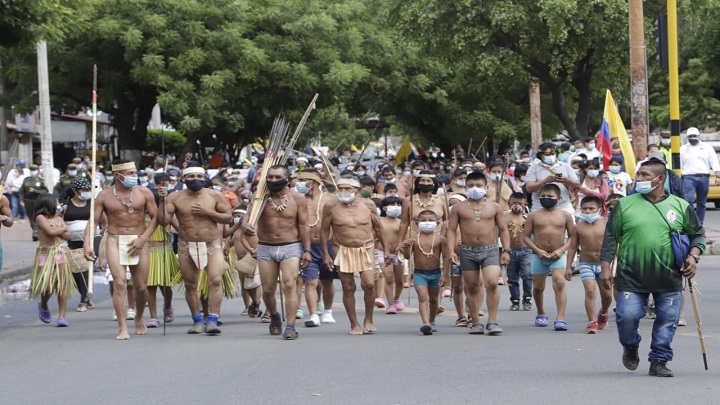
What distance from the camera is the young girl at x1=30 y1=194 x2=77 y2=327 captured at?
14.3m

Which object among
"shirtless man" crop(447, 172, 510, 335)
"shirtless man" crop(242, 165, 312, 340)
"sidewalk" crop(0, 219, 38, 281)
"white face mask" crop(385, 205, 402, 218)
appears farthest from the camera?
"sidewalk" crop(0, 219, 38, 281)

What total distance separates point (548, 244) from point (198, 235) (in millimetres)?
3590

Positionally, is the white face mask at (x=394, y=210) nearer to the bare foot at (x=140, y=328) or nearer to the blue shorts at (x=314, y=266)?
the blue shorts at (x=314, y=266)

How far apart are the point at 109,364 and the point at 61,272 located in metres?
3.92

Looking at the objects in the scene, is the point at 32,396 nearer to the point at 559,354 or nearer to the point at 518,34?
the point at 559,354

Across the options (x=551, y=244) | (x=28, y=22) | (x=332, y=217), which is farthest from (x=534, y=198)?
(x=28, y=22)

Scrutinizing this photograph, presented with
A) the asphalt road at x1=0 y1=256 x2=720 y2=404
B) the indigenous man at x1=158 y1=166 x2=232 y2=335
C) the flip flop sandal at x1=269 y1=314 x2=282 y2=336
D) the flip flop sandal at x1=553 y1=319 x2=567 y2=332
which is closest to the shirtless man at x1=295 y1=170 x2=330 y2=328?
the asphalt road at x1=0 y1=256 x2=720 y2=404

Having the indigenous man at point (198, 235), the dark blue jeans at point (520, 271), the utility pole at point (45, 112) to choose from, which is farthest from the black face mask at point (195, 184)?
the utility pole at point (45, 112)

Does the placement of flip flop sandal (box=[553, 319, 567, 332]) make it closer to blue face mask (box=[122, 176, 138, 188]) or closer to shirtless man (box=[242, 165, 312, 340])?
shirtless man (box=[242, 165, 312, 340])

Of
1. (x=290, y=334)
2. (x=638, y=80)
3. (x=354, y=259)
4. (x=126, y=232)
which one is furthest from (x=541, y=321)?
(x=638, y=80)

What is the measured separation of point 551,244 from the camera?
43.0 feet

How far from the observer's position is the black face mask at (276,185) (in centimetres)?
1275

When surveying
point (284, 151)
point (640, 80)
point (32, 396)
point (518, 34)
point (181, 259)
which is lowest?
point (32, 396)

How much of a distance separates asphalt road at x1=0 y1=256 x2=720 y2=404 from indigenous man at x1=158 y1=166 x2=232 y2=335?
1.30ft
